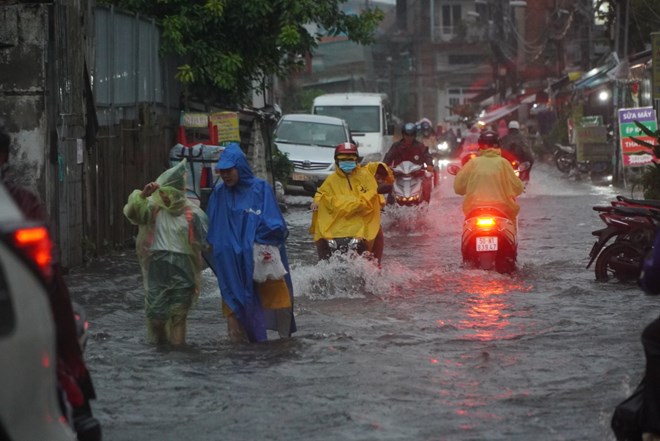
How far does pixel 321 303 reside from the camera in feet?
43.7

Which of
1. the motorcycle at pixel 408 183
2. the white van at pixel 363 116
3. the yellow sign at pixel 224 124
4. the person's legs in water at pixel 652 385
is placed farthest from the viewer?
the white van at pixel 363 116

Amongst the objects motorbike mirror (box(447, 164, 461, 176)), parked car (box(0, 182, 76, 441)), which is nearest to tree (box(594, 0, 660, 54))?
motorbike mirror (box(447, 164, 461, 176))

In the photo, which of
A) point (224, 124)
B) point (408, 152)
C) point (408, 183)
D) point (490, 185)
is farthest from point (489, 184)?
point (224, 124)

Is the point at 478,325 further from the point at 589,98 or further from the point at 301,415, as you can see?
the point at 589,98

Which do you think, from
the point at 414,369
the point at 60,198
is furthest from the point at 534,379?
the point at 60,198

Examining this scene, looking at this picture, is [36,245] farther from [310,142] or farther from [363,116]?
[363,116]

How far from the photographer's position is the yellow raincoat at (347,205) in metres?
13.6

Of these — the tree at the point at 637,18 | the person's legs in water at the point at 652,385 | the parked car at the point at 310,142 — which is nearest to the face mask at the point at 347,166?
the person's legs in water at the point at 652,385

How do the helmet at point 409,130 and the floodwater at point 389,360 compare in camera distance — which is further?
the helmet at point 409,130

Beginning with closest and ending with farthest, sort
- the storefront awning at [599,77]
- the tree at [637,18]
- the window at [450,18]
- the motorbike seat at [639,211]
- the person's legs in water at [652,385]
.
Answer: the person's legs in water at [652,385], the motorbike seat at [639,211], the tree at [637,18], the storefront awning at [599,77], the window at [450,18]

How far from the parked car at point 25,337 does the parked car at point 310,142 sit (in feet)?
81.0

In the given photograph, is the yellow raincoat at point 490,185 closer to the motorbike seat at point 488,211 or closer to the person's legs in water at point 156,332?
the motorbike seat at point 488,211

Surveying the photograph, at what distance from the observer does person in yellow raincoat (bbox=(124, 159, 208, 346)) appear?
10.1m

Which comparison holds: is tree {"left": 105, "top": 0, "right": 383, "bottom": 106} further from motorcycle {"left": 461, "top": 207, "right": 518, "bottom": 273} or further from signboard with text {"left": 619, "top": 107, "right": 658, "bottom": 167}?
motorcycle {"left": 461, "top": 207, "right": 518, "bottom": 273}
